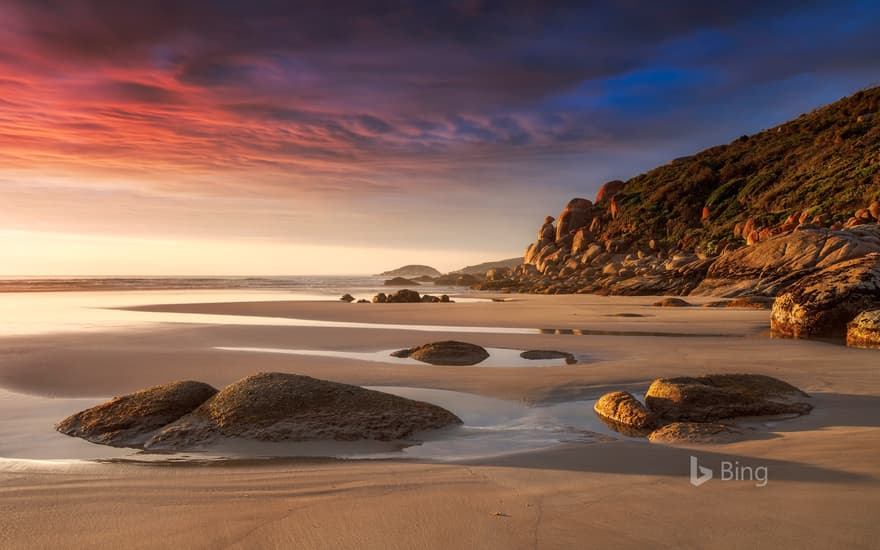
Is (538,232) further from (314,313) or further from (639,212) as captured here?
(314,313)

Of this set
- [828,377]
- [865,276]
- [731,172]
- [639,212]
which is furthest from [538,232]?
[828,377]

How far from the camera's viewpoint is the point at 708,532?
3047mm

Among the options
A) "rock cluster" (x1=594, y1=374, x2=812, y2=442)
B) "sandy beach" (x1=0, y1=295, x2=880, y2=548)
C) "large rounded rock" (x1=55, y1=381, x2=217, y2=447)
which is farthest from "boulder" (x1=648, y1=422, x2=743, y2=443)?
"large rounded rock" (x1=55, y1=381, x2=217, y2=447)

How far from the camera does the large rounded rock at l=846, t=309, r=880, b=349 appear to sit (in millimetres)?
10781

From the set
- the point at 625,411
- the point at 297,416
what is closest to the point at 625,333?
the point at 625,411

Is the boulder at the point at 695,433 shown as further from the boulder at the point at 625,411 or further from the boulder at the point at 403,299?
the boulder at the point at 403,299

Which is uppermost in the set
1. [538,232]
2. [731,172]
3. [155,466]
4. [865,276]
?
[731,172]

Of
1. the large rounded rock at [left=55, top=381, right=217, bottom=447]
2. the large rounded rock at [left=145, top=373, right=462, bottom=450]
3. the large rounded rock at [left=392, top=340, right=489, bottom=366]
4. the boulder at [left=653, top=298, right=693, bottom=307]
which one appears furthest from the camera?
the boulder at [left=653, top=298, right=693, bottom=307]

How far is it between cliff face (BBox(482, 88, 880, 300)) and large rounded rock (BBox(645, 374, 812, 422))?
1956cm

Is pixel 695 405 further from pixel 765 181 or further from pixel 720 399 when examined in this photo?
pixel 765 181

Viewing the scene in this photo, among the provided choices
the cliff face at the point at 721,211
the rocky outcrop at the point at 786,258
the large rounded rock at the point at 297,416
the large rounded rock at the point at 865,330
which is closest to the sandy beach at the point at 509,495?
the large rounded rock at the point at 297,416

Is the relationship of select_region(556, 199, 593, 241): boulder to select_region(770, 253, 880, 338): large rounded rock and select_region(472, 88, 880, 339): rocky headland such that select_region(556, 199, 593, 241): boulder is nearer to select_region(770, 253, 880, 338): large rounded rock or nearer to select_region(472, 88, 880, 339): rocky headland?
select_region(472, 88, 880, 339): rocky headland

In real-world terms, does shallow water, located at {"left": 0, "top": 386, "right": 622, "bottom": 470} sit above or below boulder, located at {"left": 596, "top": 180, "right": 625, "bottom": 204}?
below

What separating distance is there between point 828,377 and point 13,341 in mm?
15736
